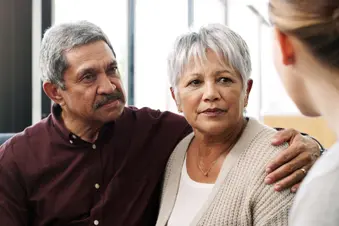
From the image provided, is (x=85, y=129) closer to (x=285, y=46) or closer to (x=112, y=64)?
(x=112, y=64)

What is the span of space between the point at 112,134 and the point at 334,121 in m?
1.20

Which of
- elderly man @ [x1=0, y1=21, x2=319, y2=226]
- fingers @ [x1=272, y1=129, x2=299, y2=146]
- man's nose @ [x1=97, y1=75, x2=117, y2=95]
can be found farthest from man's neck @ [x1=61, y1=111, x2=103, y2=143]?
fingers @ [x1=272, y1=129, x2=299, y2=146]

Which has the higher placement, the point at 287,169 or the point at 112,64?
the point at 112,64

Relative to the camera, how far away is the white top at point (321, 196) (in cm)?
61

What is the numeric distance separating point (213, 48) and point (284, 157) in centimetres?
42

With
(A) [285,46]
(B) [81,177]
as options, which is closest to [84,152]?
(B) [81,177]

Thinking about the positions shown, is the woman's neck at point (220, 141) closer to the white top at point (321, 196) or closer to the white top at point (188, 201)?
the white top at point (188, 201)

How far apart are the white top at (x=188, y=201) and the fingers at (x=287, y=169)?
0.23m

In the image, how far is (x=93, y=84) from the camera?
1.74 metres

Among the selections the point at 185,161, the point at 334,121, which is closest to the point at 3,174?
the point at 185,161

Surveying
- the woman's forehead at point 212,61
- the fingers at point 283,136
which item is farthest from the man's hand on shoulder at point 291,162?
the woman's forehead at point 212,61

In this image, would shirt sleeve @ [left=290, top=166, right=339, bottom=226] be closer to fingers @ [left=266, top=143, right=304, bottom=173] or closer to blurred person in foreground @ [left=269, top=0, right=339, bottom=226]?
blurred person in foreground @ [left=269, top=0, right=339, bottom=226]

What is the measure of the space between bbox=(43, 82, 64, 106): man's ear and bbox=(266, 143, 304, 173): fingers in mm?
902

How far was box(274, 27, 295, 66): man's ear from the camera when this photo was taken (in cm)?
72
